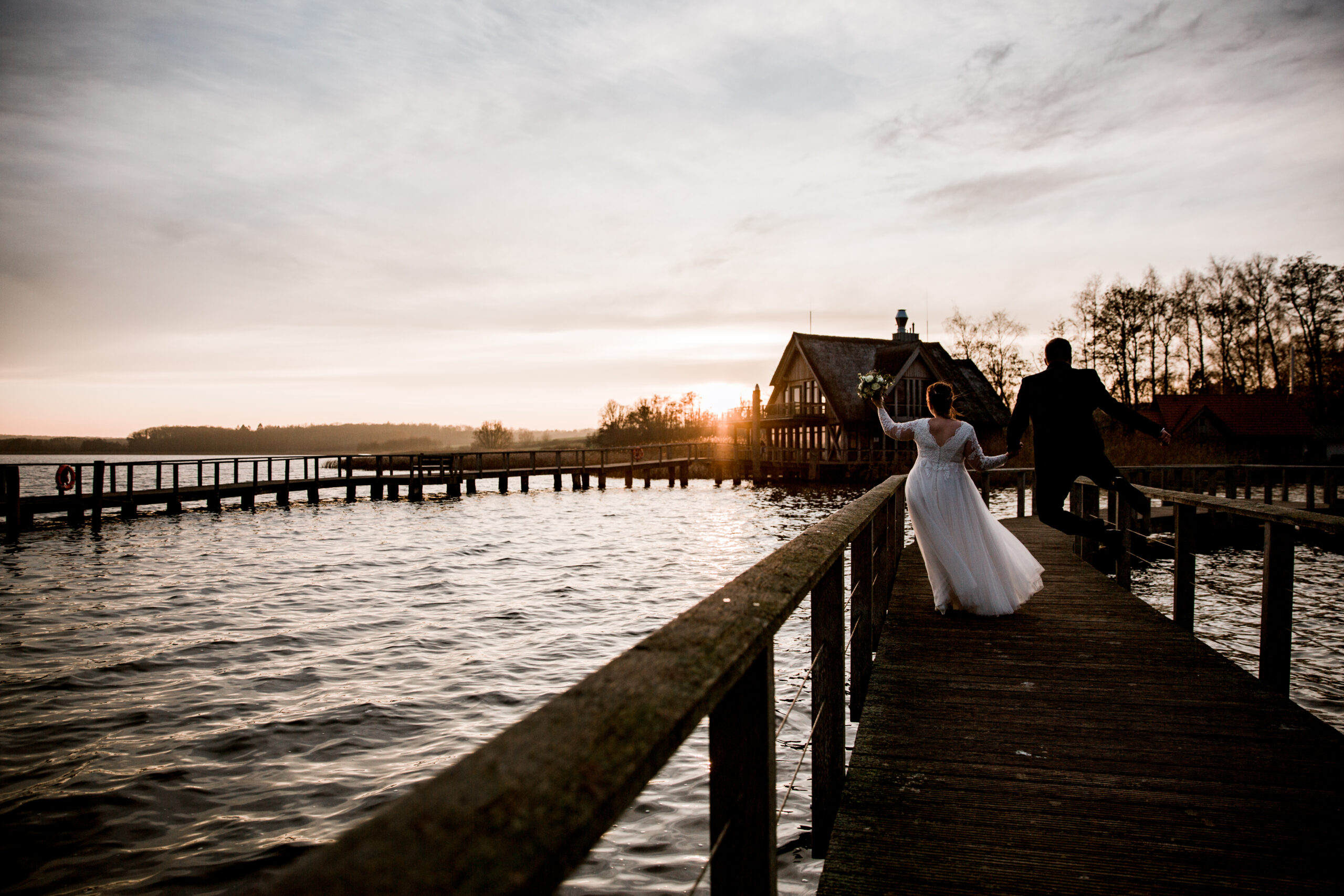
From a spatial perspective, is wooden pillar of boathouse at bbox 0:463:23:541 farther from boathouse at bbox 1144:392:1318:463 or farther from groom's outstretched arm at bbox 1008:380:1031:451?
boathouse at bbox 1144:392:1318:463

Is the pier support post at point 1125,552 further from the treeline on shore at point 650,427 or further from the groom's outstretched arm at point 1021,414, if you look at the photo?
the treeline on shore at point 650,427

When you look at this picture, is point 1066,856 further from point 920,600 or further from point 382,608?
point 382,608

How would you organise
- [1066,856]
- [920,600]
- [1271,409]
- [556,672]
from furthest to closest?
[1271,409]
[556,672]
[920,600]
[1066,856]

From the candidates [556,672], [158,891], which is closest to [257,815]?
[158,891]

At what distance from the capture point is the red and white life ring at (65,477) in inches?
1013

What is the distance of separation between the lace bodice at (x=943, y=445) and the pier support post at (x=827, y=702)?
10.00 feet

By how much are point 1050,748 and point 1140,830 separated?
0.72 meters

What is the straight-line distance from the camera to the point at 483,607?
11414mm

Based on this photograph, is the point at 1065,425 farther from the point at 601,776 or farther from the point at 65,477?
the point at 65,477

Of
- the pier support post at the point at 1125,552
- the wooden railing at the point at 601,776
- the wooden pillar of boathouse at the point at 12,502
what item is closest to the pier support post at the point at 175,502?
the wooden pillar of boathouse at the point at 12,502

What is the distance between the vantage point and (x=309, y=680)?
26.1 ft

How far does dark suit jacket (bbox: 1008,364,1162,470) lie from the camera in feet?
18.5

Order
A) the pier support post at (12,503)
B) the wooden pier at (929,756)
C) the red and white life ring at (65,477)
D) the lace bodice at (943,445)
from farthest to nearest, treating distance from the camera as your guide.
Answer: the red and white life ring at (65,477), the pier support post at (12,503), the lace bodice at (943,445), the wooden pier at (929,756)

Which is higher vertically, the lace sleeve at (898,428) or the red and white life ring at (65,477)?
the lace sleeve at (898,428)
